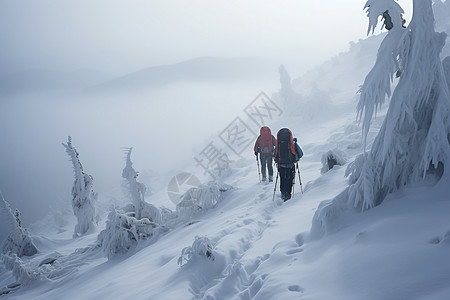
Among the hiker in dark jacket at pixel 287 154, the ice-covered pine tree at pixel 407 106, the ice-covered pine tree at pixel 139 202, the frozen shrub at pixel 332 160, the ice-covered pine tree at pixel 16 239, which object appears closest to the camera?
the ice-covered pine tree at pixel 407 106

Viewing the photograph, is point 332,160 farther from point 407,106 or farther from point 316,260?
point 316,260

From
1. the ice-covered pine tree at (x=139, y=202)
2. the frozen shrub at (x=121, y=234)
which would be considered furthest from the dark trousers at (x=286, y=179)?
the ice-covered pine tree at (x=139, y=202)

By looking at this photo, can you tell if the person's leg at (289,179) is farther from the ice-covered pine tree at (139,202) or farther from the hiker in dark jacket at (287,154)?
the ice-covered pine tree at (139,202)

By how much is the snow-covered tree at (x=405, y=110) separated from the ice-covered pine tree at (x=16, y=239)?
74.7ft

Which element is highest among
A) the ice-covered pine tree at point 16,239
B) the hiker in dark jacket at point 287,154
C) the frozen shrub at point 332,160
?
the hiker in dark jacket at point 287,154

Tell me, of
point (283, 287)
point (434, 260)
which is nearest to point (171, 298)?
point (283, 287)

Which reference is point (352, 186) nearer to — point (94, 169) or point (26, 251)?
point (26, 251)

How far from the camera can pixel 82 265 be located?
1147 cm

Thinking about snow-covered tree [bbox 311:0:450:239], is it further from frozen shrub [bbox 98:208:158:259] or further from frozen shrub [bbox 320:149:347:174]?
frozen shrub [bbox 98:208:158:259]

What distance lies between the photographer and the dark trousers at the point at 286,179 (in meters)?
9.21

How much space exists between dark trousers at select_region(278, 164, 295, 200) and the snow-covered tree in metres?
4.03

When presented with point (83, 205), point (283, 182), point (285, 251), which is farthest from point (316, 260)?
point (83, 205)

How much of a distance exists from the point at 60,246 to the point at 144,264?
18252mm

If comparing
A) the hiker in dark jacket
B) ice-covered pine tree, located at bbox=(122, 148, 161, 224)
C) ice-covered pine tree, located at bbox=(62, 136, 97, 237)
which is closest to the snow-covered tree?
the hiker in dark jacket
